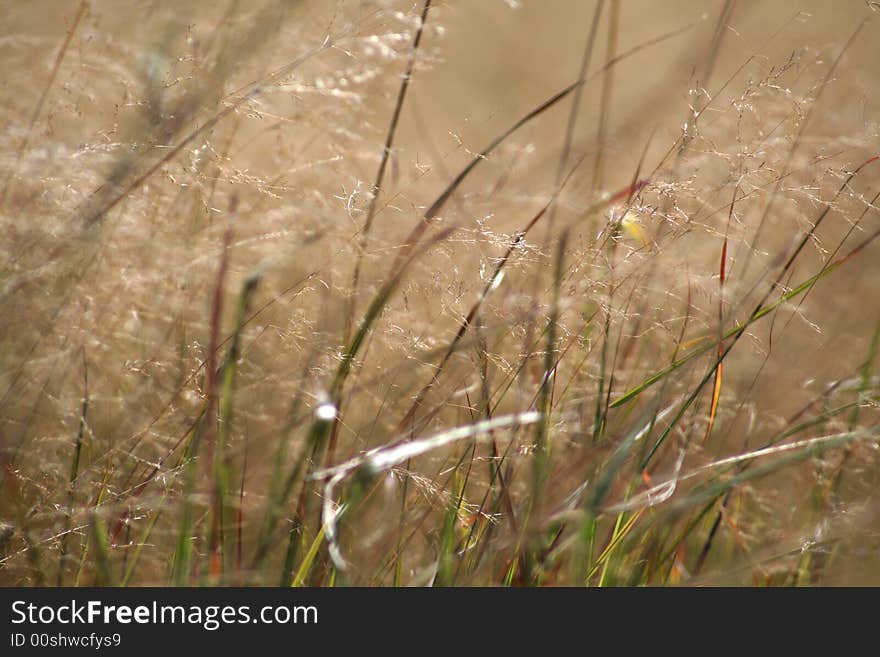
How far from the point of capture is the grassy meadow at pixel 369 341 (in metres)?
1.16

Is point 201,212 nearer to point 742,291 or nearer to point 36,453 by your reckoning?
point 36,453

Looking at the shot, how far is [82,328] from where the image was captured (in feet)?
4.27

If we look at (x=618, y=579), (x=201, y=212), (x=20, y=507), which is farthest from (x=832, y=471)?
(x=20, y=507)

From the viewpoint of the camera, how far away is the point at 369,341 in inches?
50.7

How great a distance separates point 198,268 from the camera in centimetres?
131

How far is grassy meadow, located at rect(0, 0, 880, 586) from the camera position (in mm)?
1159

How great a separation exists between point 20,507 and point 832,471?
4.30 ft

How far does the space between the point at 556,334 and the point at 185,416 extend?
1.87 feet
